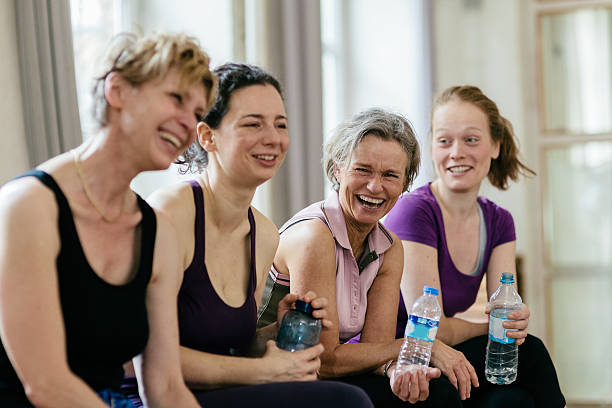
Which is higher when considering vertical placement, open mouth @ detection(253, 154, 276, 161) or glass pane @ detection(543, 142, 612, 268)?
open mouth @ detection(253, 154, 276, 161)

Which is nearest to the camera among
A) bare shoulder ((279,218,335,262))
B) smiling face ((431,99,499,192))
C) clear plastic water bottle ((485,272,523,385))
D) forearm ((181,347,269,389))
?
forearm ((181,347,269,389))

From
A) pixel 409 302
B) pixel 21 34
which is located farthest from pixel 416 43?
pixel 21 34

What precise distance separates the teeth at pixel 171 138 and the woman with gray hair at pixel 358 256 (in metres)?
0.60

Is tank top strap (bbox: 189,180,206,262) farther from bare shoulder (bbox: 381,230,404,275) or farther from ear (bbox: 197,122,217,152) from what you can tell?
bare shoulder (bbox: 381,230,404,275)

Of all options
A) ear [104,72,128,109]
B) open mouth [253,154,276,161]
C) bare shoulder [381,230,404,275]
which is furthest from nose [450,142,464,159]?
ear [104,72,128,109]

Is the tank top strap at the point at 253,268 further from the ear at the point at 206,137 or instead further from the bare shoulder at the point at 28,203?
the bare shoulder at the point at 28,203

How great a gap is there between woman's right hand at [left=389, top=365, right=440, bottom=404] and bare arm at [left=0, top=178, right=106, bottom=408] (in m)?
0.77

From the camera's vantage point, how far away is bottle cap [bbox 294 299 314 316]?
1502 mm

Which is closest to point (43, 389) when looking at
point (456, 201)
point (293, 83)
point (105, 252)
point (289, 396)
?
point (105, 252)

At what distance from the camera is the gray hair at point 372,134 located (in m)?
1.81

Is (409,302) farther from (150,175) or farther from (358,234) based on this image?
(150,175)

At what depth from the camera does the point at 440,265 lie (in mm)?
2160

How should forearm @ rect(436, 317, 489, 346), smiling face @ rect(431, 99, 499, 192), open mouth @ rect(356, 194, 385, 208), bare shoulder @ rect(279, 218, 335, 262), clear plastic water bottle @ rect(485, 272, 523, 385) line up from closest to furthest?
bare shoulder @ rect(279, 218, 335, 262) < open mouth @ rect(356, 194, 385, 208) < clear plastic water bottle @ rect(485, 272, 523, 385) < forearm @ rect(436, 317, 489, 346) < smiling face @ rect(431, 99, 499, 192)

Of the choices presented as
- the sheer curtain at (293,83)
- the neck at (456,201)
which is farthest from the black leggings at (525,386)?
the sheer curtain at (293,83)
